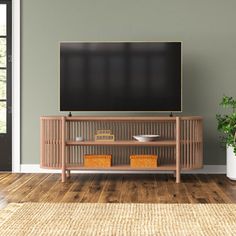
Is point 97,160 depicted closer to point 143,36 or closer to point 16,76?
point 16,76

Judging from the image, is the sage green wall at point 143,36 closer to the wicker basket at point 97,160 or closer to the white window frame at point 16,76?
the white window frame at point 16,76

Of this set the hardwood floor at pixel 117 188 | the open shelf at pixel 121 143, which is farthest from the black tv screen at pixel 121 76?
the hardwood floor at pixel 117 188

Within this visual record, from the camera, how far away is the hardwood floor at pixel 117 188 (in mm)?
3762

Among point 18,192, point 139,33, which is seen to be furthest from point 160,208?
point 139,33

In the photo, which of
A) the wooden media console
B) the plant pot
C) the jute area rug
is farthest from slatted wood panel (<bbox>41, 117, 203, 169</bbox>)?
the jute area rug

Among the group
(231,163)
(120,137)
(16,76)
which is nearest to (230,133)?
(231,163)

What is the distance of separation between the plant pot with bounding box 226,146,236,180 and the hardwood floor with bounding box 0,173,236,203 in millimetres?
66

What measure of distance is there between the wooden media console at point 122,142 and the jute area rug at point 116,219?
45.4 inches

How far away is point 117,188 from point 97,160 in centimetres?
49

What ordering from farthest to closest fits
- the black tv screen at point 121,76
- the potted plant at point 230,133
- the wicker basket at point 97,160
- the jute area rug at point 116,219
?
1. the black tv screen at point 121,76
2. the wicker basket at point 97,160
3. the potted plant at point 230,133
4. the jute area rug at point 116,219

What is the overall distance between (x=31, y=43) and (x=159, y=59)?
1.32 m

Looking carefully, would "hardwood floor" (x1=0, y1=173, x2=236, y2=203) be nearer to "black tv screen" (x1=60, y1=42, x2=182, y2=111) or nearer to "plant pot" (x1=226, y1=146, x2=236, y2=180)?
"plant pot" (x1=226, y1=146, x2=236, y2=180)

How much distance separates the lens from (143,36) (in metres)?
5.03

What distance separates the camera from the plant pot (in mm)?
4570
